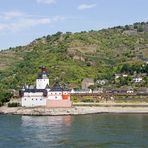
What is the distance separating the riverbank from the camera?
66.2 metres

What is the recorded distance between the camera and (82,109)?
2697 inches

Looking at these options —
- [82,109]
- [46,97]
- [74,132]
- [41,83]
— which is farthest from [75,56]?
[74,132]

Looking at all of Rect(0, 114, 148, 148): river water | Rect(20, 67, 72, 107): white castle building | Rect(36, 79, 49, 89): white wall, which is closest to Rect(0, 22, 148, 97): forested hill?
Rect(36, 79, 49, 89): white wall

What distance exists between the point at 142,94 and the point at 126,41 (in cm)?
5465

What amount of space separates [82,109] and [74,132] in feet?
74.8

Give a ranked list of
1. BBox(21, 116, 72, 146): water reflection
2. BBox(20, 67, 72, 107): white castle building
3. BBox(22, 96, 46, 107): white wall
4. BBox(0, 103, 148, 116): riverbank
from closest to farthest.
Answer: BBox(21, 116, 72, 146): water reflection → BBox(0, 103, 148, 116): riverbank → BBox(20, 67, 72, 107): white castle building → BBox(22, 96, 46, 107): white wall

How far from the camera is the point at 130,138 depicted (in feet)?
136

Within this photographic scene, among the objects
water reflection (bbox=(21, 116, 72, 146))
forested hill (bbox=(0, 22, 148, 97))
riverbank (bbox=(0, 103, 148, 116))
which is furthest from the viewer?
forested hill (bbox=(0, 22, 148, 97))

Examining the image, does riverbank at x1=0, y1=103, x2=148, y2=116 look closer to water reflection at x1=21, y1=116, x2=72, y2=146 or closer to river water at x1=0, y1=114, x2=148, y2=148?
river water at x1=0, y1=114, x2=148, y2=148

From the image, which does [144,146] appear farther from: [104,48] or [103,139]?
[104,48]

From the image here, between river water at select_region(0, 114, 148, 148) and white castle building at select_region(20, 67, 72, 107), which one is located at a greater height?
white castle building at select_region(20, 67, 72, 107)

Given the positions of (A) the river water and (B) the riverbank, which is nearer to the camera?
(A) the river water

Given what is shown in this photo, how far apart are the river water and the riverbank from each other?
675 centimetres

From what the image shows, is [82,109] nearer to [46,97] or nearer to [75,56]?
[46,97]
